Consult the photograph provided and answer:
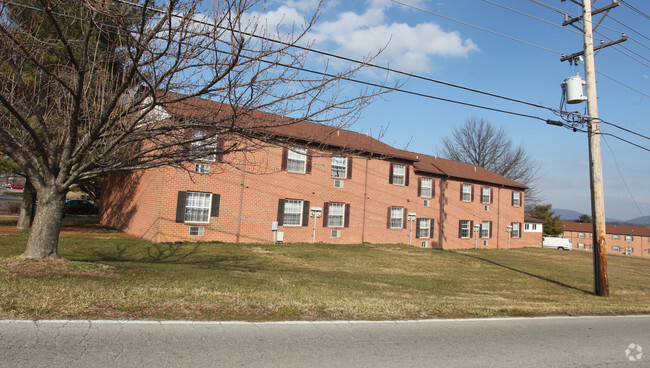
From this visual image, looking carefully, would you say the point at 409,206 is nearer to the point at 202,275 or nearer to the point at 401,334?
the point at 202,275

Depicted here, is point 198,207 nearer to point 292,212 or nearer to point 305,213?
point 292,212

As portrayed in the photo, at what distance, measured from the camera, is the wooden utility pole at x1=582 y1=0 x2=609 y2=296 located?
12.7 metres

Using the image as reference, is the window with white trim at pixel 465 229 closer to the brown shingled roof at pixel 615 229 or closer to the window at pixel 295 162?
the window at pixel 295 162

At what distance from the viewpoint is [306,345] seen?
522 cm

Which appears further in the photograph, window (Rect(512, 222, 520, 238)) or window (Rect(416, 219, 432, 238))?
window (Rect(512, 222, 520, 238))

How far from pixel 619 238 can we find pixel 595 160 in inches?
3335

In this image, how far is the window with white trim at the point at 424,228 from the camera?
2768 cm

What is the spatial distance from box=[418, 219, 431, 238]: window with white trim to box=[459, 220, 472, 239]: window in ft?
13.9

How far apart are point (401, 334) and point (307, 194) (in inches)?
613

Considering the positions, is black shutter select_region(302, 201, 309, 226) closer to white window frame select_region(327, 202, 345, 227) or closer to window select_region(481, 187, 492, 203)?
white window frame select_region(327, 202, 345, 227)

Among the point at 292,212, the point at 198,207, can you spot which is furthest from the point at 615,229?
the point at 198,207

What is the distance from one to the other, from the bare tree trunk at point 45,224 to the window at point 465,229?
1103 inches

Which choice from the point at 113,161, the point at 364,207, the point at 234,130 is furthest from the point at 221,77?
the point at 364,207

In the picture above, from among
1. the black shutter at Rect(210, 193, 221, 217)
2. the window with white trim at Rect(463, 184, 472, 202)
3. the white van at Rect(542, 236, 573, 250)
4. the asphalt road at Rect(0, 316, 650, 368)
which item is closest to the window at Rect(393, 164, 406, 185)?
the window with white trim at Rect(463, 184, 472, 202)
